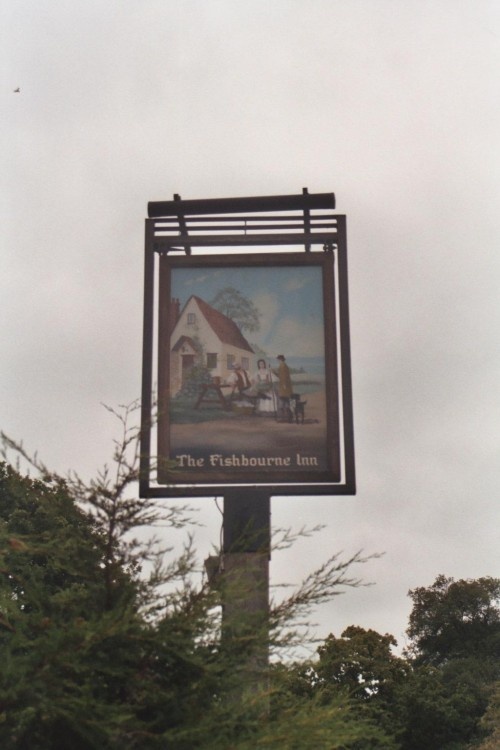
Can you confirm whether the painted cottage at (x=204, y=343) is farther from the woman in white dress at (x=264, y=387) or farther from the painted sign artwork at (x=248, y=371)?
the woman in white dress at (x=264, y=387)

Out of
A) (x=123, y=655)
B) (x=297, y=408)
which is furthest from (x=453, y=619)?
(x=123, y=655)

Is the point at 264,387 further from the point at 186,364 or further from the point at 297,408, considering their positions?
the point at 186,364

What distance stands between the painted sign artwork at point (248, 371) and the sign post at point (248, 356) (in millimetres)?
14

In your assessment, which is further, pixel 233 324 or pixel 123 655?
pixel 233 324

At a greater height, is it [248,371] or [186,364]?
[186,364]

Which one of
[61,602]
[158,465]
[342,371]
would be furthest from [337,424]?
[61,602]

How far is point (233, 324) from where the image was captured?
504 inches

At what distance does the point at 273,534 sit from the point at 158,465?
3.37 feet

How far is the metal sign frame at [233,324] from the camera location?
12.0 meters

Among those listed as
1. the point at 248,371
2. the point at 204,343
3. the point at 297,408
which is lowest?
the point at 297,408

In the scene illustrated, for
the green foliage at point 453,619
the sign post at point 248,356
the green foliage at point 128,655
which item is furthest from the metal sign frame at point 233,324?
the green foliage at point 453,619

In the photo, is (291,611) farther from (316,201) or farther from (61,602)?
(316,201)

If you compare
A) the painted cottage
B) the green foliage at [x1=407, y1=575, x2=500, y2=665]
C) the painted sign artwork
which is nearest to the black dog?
the painted sign artwork

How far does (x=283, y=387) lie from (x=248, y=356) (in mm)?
629
